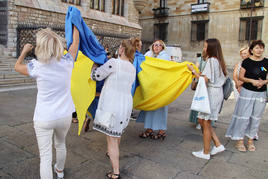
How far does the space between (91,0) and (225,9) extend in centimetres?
1458

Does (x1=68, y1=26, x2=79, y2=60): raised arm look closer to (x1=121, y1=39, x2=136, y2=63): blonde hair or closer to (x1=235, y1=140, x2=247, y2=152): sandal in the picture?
(x1=121, y1=39, x2=136, y2=63): blonde hair

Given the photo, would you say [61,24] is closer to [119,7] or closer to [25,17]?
[25,17]

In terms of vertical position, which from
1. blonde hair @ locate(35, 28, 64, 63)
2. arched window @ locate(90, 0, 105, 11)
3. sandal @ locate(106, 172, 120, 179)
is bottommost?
sandal @ locate(106, 172, 120, 179)

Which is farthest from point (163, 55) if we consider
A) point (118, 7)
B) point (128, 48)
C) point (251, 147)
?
point (118, 7)

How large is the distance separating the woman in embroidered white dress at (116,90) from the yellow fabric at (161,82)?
1094mm

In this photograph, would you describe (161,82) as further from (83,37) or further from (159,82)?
(83,37)

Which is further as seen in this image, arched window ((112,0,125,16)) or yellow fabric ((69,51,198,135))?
arched window ((112,0,125,16))

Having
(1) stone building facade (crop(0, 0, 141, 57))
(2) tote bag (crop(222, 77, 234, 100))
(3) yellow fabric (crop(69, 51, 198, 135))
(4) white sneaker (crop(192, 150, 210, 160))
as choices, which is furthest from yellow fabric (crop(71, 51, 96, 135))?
(1) stone building facade (crop(0, 0, 141, 57))

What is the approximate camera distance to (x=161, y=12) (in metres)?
30.5

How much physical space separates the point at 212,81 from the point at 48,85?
238 cm

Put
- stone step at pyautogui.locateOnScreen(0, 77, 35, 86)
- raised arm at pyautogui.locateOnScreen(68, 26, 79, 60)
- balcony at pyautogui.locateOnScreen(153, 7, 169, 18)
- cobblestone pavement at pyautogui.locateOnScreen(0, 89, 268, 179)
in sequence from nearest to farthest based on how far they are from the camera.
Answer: raised arm at pyautogui.locateOnScreen(68, 26, 79, 60), cobblestone pavement at pyautogui.locateOnScreen(0, 89, 268, 179), stone step at pyautogui.locateOnScreen(0, 77, 35, 86), balcony at pyautogui.locateOnScreen(153, 7, 169, 18)

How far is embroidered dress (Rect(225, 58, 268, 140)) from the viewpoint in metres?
4.20

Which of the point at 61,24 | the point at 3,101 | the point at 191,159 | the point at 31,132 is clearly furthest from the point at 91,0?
the point at 191,159

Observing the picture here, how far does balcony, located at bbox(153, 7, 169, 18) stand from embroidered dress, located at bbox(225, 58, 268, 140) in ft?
89.3
